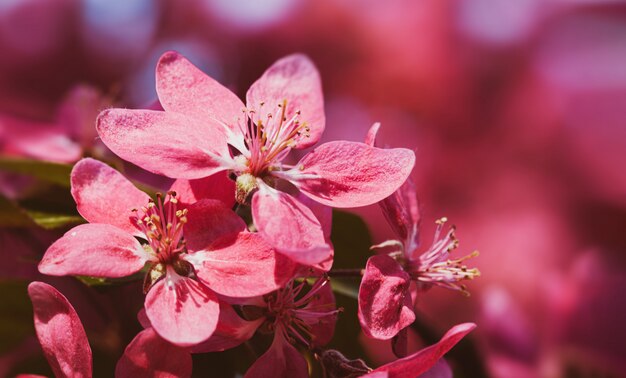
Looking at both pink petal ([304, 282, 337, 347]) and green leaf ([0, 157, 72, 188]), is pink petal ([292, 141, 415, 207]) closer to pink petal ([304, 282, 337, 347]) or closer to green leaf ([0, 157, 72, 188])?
pink petal ([304, 282, 337, 347])

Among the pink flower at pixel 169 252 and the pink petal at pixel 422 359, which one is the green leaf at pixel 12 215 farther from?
the pink petal at pixel 422 359

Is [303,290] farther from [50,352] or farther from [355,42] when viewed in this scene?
[355,42]

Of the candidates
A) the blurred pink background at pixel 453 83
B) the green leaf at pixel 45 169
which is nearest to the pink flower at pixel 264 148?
the green leaf at pixel 45 169

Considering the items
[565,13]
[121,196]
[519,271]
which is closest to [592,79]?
[565,13]

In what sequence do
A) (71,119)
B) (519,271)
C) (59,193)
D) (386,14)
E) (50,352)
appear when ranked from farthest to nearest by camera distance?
1. (386,14)
2. (519,271)
3. (71,119)
4. (59,193)
5. (50,352)

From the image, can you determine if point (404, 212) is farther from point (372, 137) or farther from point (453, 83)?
point (453, 83)
